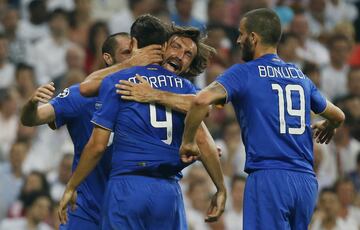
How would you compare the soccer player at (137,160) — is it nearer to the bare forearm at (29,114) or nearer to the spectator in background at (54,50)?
the bare forearm at (29,114)

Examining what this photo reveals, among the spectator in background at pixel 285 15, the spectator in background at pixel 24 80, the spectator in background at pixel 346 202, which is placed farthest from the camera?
the spectator in background at pixel 285 15

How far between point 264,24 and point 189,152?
1022 mm

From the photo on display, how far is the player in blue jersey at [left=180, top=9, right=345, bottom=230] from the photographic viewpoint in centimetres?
714

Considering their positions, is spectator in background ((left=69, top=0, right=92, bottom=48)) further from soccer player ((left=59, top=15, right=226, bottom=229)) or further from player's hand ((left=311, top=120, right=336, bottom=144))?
soccer player ((left=59, top=15, right=226, bottom=229))

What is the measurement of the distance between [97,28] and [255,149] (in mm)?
6368

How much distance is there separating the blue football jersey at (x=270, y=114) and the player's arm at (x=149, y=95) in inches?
12.4

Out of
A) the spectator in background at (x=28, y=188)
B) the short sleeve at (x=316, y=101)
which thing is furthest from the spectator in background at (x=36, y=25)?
the short sleeve at (x=316, y=101)

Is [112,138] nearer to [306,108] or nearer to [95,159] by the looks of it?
[95,159]

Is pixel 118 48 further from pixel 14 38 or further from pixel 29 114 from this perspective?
pixel 14 38

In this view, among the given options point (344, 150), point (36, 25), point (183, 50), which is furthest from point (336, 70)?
point (183, 50)

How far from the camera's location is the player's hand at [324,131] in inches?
310

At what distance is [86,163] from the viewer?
7.12 metres

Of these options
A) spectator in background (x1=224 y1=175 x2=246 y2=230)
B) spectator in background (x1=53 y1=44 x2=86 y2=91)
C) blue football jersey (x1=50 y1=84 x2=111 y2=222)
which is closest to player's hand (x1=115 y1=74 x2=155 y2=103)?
blue football jersey (x1=50 y1=84 x2=111 y2=222)

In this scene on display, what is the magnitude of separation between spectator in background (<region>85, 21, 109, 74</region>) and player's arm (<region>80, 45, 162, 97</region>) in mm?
5661
